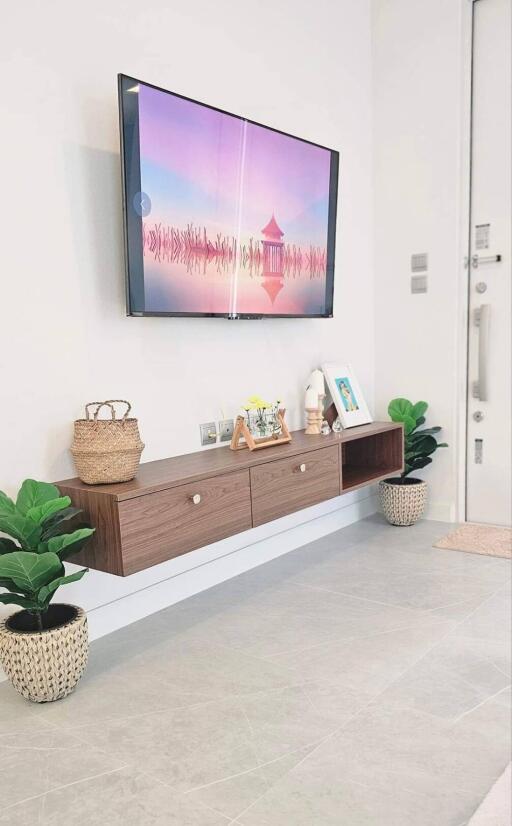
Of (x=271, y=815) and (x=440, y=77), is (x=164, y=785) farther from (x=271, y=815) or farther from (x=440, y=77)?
(x=440, y=77)

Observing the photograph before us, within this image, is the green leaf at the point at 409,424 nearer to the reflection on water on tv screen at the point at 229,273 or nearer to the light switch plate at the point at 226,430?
the reflection on water on tv screen at the point at 229,273

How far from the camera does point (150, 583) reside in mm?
2633

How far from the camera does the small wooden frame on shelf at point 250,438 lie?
8.91ft

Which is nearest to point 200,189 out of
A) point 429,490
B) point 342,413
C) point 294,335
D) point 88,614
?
point 294,335

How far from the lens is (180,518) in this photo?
2.21 metres

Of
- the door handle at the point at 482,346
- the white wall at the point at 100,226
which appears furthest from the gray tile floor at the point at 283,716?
the door handle at the point at 482,346

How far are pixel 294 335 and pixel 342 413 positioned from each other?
461 mm

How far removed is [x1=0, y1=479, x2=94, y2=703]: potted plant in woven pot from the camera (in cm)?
187

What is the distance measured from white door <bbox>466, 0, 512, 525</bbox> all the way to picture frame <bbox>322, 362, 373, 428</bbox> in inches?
25.6

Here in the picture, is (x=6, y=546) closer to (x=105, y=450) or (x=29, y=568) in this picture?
(x=29, y=568)

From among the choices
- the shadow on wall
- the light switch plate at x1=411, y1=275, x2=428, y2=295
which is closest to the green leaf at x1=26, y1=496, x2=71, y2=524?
the shadow on wall

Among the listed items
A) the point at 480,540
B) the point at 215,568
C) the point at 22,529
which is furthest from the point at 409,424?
the point at 22,529

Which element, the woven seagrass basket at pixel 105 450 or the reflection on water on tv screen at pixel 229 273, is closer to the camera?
the woven seagrass basket at pixel 105 450

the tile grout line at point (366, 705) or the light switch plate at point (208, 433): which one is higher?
the light switch plate at point (208, 433)
